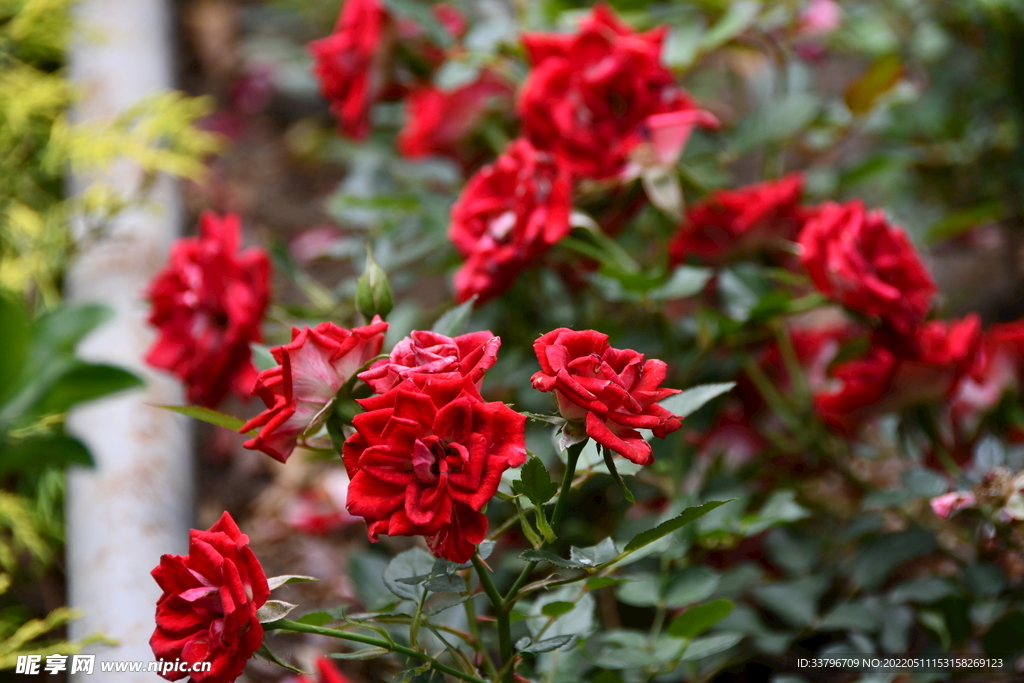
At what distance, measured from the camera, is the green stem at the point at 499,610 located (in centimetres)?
43

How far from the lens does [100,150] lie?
1.14 meters

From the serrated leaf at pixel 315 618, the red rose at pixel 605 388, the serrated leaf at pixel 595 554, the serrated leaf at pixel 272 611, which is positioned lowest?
the serrated leaf at pixel 315 618

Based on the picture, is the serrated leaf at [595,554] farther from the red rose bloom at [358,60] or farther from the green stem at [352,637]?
the red rose bloom at [358,60]

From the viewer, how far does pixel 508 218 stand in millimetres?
653

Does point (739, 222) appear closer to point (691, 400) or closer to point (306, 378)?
point (691, 400)

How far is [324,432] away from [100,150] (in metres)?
0.87

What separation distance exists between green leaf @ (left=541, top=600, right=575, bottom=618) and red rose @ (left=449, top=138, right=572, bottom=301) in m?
0.26

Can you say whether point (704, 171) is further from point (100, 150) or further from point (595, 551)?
point (100, 150)

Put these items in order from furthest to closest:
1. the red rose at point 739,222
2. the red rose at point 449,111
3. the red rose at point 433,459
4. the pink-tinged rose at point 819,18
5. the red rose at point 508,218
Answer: the pink-tinged rose at point 819,18 < the red rose at point 449,111 < the red rose at point 739,222 < the red rose at point 508,218 < the red rose at point 433,459

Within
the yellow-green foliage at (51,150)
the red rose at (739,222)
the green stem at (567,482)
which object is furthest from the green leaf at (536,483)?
the yellow-green foliage at (51,150)

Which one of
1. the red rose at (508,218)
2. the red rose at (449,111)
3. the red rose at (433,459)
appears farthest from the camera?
the red rose at (449,111)

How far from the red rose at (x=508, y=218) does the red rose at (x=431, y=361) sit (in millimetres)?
199

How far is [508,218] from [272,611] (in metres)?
0.36

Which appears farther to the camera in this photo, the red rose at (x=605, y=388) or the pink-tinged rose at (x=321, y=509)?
the pink-tinged rose at (x=321, y=509)
